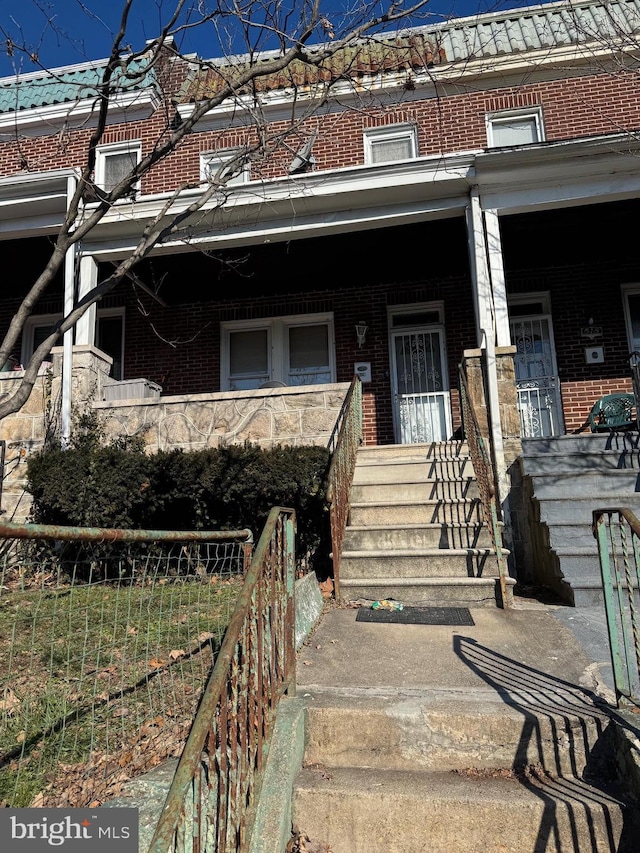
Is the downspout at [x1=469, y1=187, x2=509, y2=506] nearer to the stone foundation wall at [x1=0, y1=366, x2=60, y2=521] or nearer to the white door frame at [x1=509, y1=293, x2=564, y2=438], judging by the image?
the white door frame at [x1=509, y1=293, x2=564, y2=438]

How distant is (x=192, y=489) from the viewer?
5.84 meters

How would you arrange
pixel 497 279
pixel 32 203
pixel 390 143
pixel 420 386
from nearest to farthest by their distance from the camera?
pixel 497 279
pixel 32 203
pixel 420 386
pixel 390 143

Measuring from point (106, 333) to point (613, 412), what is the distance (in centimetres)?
898

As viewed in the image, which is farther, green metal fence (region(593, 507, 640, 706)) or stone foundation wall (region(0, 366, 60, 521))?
stone foundation wall (region(0, 366, 60, 521))

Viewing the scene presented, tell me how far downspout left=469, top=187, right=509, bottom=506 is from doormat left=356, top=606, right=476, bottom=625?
6.90 feet

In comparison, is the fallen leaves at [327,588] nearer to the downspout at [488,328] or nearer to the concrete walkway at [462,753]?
the concrete walkway at [462,753]

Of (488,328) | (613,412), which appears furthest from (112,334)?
(613,412)

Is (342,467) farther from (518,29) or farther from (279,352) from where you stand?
(518,29)

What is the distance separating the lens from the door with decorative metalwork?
9016 mm

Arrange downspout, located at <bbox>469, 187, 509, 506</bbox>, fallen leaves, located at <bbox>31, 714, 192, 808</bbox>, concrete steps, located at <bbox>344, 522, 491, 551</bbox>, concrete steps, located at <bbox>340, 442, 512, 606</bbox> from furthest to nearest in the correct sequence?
downspout, located at <bbox>469, 187, 509, 506</bbox>, concrete steps, located at <bbox>344, 522, 491, 551</bbox>, concrete steps, located at <bbox>340, 442, 512, 606</bbox>, fallen leaves, located at <bbox>31, 714, 192, 808</bbox>

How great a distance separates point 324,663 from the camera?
11.3 feet

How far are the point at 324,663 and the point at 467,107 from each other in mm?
10370

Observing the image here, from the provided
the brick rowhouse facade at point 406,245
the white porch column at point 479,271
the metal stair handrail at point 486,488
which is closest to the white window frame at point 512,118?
the brick rowhouse facade at point 406,245

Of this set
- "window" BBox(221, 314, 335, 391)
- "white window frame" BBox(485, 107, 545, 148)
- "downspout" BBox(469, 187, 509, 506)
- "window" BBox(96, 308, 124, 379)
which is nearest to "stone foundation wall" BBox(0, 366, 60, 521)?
"window" BBox(96, 308, 124, 379)
